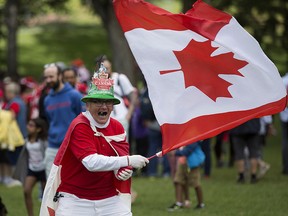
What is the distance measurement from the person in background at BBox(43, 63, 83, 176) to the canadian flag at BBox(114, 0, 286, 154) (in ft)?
11.6

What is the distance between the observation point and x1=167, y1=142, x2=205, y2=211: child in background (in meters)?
13.4

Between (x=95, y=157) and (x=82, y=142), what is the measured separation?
0.70 ft

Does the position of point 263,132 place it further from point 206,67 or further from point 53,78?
point 206,67

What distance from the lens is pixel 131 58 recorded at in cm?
3064

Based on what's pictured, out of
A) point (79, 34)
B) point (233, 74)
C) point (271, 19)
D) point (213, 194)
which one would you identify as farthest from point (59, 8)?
point (233, 74)

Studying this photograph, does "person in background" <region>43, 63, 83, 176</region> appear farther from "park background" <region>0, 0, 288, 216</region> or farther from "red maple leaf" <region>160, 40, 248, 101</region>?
"red maple leaf" <region>160, 40, 248, 101</region>

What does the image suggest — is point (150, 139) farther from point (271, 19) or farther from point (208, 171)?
point (271, 19)

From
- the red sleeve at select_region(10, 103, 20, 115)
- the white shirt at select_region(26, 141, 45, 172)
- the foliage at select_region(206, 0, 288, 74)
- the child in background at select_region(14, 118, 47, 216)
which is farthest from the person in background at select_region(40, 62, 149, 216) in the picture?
the foliage at select_region(206, 0, 288, 74)

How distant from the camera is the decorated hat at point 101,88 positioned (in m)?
8.25

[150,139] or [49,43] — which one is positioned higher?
[49,43]

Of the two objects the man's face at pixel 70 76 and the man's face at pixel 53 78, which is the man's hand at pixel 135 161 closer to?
the man's face at pixel 53 78

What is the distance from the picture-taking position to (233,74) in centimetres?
918

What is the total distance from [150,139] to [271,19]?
43.4 ft

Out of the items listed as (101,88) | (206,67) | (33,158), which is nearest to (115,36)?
(33,158)
